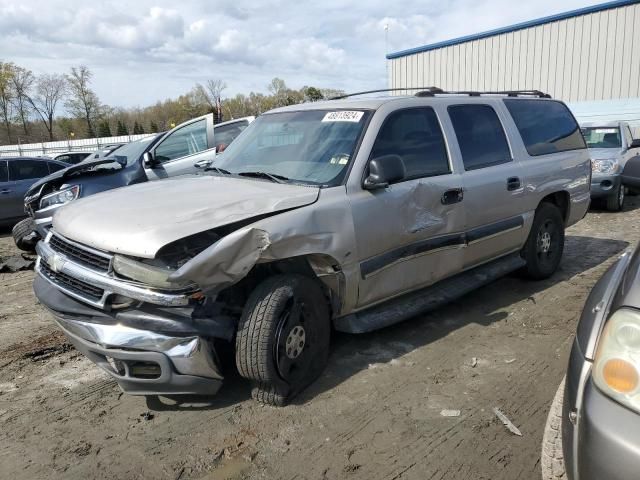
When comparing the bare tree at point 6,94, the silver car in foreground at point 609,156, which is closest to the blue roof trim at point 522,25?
the silver car in foreground at point 609,156

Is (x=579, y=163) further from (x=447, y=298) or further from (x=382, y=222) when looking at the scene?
(x=382, y=222)

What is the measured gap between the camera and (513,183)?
480 cm

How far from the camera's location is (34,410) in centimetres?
326

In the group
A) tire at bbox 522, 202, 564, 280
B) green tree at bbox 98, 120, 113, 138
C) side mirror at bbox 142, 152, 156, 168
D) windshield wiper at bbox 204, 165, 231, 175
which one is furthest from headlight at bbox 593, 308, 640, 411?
green tree at bbox 98, 120, 113, 138

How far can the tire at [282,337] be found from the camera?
2955 mm

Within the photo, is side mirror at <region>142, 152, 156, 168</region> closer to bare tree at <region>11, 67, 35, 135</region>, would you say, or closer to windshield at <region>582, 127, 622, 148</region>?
windshield at <region>582, 127, 622, 148</region>

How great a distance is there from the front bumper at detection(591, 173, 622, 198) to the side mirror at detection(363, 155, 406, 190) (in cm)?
770

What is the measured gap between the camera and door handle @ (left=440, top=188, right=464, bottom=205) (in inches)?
161

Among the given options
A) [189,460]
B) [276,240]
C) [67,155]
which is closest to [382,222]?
[276,240]

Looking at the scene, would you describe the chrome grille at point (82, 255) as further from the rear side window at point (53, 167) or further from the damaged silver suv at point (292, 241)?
the rear side window at point (53, 167)

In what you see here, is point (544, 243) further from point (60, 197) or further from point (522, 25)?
point (522, 25)

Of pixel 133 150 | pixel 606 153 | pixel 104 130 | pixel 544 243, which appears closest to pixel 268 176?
pixel 544 243

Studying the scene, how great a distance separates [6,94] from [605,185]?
225 ft

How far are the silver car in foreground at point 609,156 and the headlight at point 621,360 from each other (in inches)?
345
